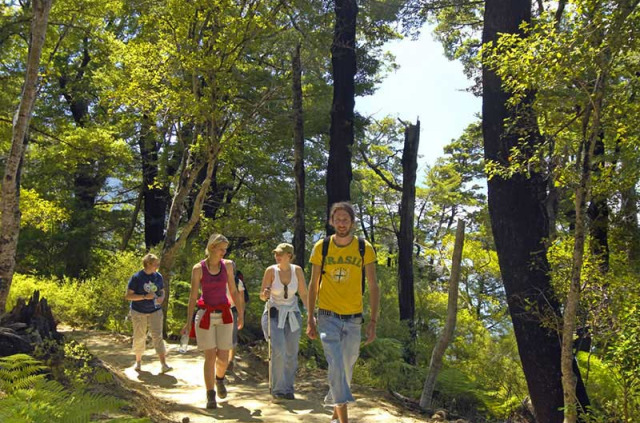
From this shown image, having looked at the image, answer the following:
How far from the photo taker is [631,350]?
5449mm

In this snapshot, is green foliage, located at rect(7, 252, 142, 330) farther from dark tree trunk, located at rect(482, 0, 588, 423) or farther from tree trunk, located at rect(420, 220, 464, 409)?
dark tree trunk, located at rect(482, 0, 588, 423)

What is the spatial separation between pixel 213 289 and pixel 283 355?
118 centimetres

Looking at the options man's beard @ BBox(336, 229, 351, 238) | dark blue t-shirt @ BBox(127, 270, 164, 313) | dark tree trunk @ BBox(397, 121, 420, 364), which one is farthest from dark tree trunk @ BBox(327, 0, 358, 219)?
man's beard @ BBox(336, 229, 351, 238)

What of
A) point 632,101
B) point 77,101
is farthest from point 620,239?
point 77,101

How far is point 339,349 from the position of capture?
4820 mm

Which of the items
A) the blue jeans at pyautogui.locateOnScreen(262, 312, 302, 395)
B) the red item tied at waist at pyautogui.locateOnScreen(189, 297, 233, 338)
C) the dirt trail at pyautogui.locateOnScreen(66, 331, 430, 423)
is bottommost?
the dirt trail at pyautogui.locateOnScreen(66, 331, 430, 423)

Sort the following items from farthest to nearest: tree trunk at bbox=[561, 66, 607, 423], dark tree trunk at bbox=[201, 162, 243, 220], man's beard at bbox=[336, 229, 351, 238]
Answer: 1. dark tree trunk at bbox=[201, 162, 243, 220]
2. tree trunk at bbox=[561, 66, 607, 423]
3. man's beard at bbox=[336, 229, 351, 238]

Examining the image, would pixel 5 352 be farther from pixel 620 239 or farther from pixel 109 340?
pixel 620 239

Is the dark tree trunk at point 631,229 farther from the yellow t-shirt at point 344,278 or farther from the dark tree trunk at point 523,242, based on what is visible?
the yellow t-shirt at point 344,278

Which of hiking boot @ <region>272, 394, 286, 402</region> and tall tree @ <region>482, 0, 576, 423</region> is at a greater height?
tall tree @ <region>482, 0, 576, 423</region>

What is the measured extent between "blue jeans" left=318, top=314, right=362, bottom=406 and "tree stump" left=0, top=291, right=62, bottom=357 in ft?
9.53

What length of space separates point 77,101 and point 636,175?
70.2 feet

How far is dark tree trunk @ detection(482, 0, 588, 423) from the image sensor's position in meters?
7.07

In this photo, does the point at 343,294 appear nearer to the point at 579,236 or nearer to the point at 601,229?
the point at 579,236
